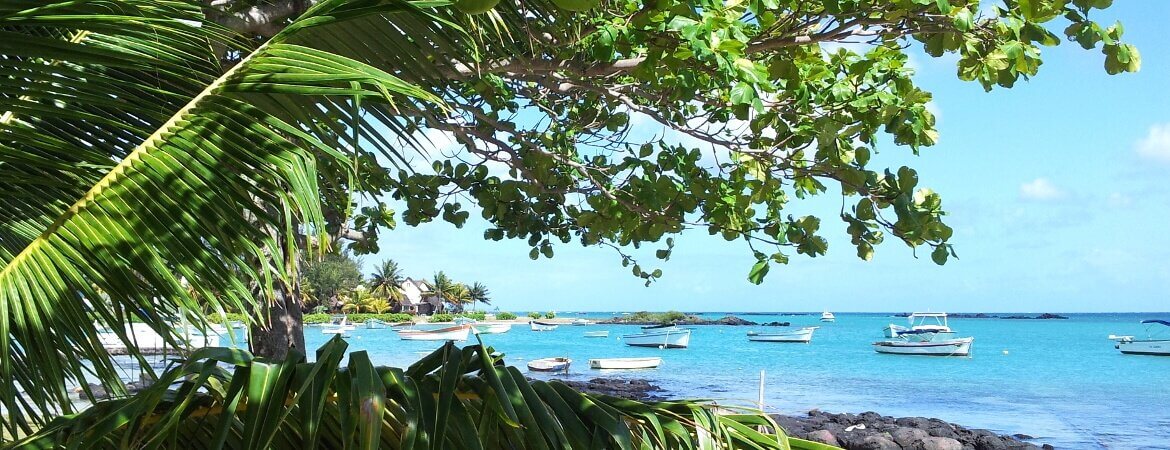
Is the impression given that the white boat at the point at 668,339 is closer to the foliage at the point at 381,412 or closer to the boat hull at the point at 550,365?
the boat hull at the point at 550,365

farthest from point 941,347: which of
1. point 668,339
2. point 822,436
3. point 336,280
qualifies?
point 336,280

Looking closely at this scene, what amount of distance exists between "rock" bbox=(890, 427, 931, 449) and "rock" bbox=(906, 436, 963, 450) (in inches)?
3.7

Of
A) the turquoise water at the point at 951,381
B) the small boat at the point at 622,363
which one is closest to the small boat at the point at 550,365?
the turquoise water at the point at 951,381

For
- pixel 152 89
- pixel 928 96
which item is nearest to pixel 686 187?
pixel 928 96

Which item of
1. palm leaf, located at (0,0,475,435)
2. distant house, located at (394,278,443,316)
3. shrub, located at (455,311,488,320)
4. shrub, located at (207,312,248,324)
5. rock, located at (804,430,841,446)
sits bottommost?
rock, located at (804,430,841,446)

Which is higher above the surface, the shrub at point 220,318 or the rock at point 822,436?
the shrub at point 220,318

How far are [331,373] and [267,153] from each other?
525mm

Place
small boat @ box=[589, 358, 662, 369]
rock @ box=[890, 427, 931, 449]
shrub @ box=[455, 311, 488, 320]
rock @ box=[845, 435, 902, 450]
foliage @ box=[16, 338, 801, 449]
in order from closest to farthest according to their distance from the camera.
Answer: foliage @ box=[16, 338, 801, 449] → rock @ box=[845, 435, 902, 450] → rock @ box=[890, 427, 931, 449] → small boat @ box=[589, 358, 662, 369] → shrub @ box=[455, 311, 488, 320]

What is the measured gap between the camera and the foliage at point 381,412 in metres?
1.21

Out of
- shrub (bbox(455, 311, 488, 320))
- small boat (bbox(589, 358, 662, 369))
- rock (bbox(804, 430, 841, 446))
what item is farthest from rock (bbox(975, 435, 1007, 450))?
shrub (bbox(455, 311, 488, 320))

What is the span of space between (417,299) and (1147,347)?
5315 centimetres

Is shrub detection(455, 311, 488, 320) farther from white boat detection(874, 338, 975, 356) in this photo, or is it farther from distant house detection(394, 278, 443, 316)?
white boat detection(874, 338, 975, 356)

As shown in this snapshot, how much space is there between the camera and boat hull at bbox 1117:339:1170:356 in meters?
43.4

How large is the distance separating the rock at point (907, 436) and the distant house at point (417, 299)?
57.7 m
